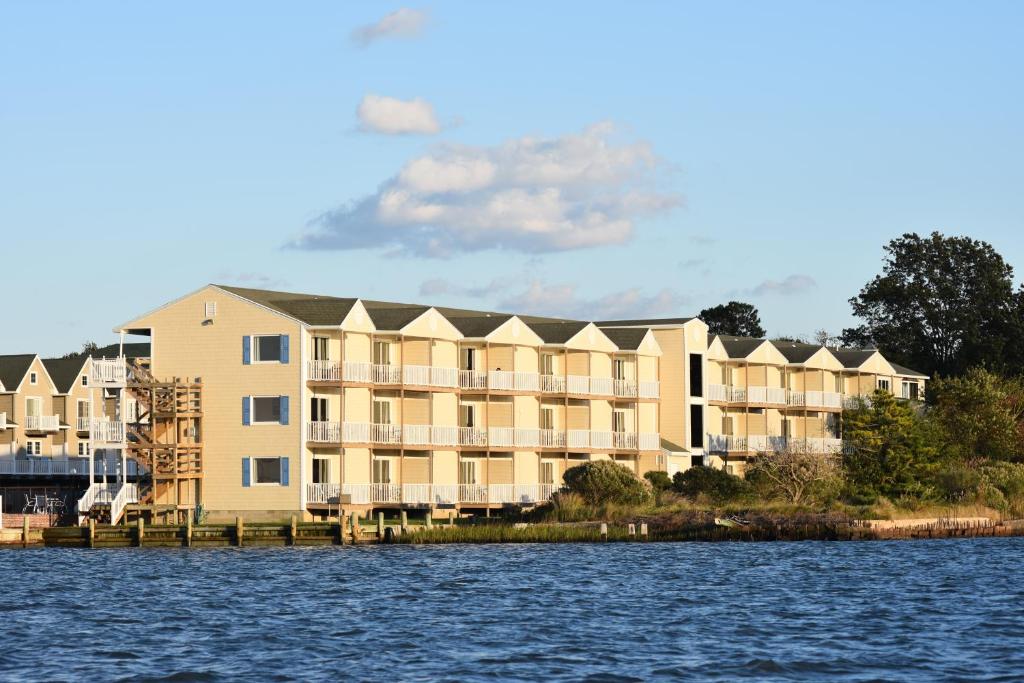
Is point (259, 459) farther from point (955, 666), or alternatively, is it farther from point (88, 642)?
point (955, 666)

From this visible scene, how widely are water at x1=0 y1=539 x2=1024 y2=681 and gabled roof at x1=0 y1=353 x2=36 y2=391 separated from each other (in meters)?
48.6

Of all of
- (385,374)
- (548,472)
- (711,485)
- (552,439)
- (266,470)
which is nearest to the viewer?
(266,470)

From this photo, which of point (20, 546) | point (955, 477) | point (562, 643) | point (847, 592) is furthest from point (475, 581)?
point (955, 477)

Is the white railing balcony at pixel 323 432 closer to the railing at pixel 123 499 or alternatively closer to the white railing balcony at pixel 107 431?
the railing at pixel 123 499

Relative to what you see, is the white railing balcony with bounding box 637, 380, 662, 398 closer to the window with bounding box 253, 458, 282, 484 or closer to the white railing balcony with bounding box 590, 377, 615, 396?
the white railing balcony with bounding box 590, 377, 615, 396

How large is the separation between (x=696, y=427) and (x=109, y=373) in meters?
34.1

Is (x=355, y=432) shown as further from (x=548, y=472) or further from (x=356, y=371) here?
(x=548, y=472)

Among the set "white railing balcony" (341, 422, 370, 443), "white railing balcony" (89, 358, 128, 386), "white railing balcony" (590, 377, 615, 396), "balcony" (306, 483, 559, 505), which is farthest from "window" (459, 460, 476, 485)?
"white railing balcony" (89, 358, 128, 386)

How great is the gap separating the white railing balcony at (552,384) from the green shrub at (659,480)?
20.5 ft

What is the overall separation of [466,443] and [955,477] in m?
22.8

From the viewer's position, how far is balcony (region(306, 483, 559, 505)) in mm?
75500

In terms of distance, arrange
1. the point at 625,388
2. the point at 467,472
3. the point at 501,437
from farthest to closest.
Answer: the point at 625,388 → the point at 467,472 → the point at 501,437

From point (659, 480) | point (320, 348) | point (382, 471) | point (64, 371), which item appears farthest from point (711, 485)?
point (64, 371)

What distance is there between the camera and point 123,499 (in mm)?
75500
